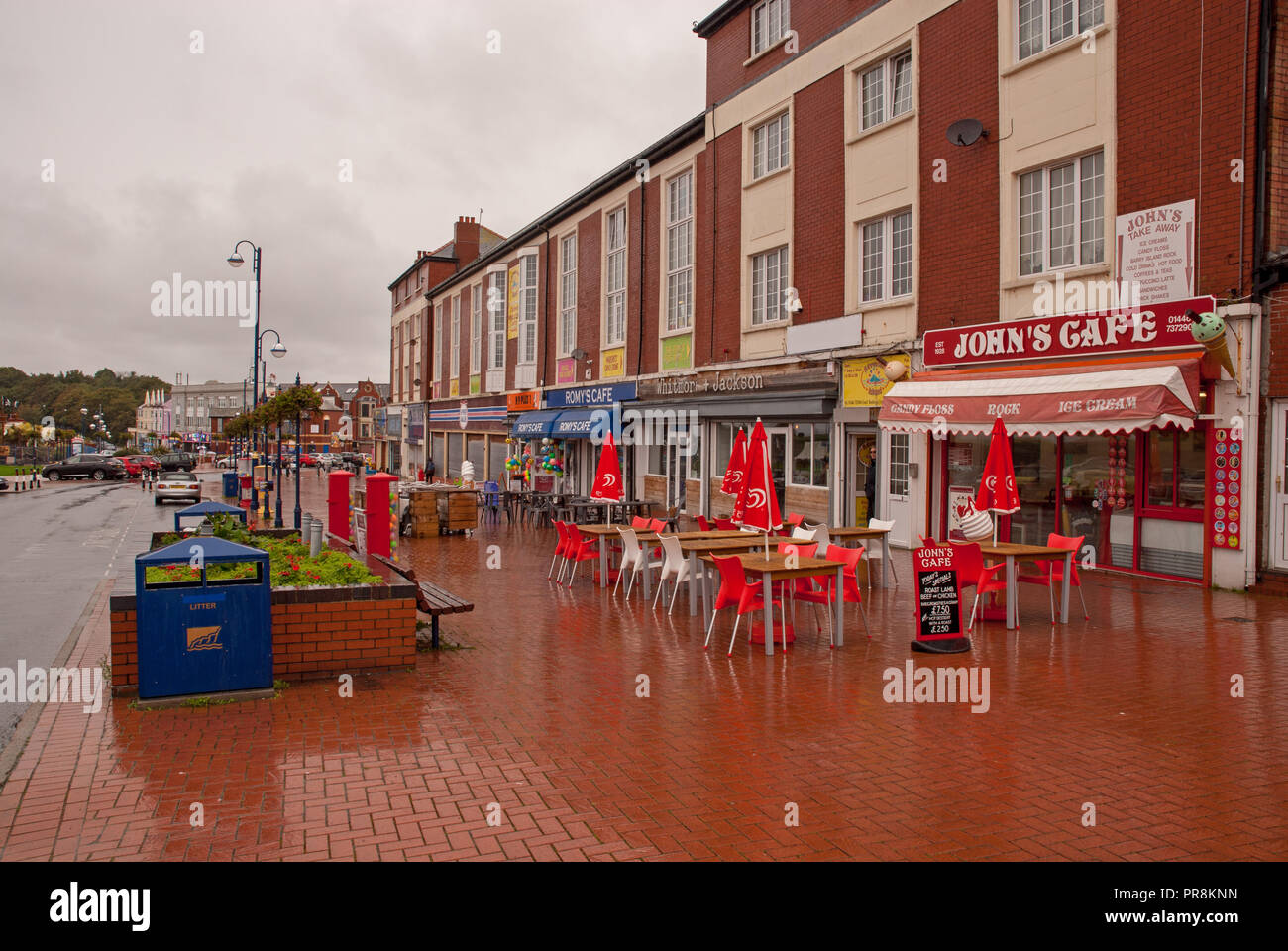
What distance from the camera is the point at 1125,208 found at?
13.2m

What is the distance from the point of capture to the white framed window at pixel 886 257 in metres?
17.8

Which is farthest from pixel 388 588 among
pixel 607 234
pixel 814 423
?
pixel 607 234

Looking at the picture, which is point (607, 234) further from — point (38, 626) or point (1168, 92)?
point (38, 626)

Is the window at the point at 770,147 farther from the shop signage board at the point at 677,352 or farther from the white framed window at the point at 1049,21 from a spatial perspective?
the white framed window at the point at 1049,21

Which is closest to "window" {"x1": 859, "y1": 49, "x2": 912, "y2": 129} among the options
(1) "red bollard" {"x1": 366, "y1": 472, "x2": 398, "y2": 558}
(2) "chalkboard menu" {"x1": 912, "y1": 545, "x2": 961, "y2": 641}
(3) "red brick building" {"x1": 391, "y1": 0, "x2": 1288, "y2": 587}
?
(3) "red brick building" {"x1": 391, "y1": 0, "x2": 1288, "y2": 587}

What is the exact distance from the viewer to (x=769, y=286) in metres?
22.0

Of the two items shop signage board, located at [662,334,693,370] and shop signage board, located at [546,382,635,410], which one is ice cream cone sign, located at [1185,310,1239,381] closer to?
shop signage board, located at [662,334,693,370]

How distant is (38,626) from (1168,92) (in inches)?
628

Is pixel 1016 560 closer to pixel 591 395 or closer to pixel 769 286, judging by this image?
pixel 769 286

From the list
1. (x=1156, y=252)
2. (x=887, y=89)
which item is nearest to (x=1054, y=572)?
(x=1156, y=252)

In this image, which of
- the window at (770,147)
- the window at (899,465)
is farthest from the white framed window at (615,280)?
the window at (899,465)

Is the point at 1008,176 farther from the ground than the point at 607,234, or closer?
closer

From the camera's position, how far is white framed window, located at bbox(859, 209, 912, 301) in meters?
17.8

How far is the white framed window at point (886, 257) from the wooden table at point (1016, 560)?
814 cm
